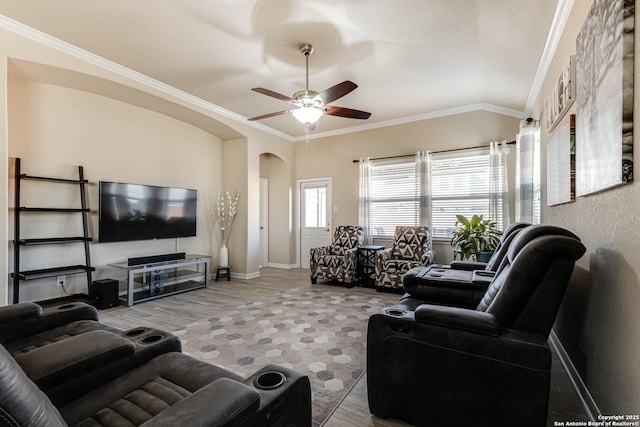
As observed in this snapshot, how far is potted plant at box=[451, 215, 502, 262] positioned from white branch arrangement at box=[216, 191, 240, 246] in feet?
12.8

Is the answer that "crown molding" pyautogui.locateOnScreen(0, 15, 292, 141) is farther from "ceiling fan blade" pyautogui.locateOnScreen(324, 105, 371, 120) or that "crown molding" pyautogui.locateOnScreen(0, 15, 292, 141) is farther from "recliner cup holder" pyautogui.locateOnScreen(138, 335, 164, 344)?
"recliner cup holder" pyautogui.locateOnScreen(138, 335, 164, 344)

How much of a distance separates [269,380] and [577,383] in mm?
2053

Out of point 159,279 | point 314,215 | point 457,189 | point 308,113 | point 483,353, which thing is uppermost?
point 308,113

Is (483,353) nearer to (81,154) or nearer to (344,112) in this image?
(344,112)

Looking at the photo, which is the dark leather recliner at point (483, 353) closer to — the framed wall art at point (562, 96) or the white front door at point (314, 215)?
the framed wall art at point (562, 96)

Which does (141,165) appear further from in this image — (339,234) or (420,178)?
(420,178)

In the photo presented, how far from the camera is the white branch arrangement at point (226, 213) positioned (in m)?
5.63

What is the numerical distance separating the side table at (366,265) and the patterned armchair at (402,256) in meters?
0.24

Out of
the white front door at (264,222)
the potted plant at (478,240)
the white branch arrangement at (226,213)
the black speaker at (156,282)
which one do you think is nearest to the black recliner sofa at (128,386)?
the black speaker at (156,282)

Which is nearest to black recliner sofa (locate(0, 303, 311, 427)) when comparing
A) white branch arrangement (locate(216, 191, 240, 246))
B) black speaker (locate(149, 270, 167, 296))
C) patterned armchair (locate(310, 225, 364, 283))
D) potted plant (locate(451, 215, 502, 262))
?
black speaker (locate(149, 270, 167, 296))

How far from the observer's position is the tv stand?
392 centimetres

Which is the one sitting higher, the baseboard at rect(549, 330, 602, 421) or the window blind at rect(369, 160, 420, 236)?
the window blind at rect(369, 160, 420, 236)

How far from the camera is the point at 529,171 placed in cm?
373

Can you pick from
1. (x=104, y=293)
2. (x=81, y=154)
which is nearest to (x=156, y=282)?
(x=104, y=293)
